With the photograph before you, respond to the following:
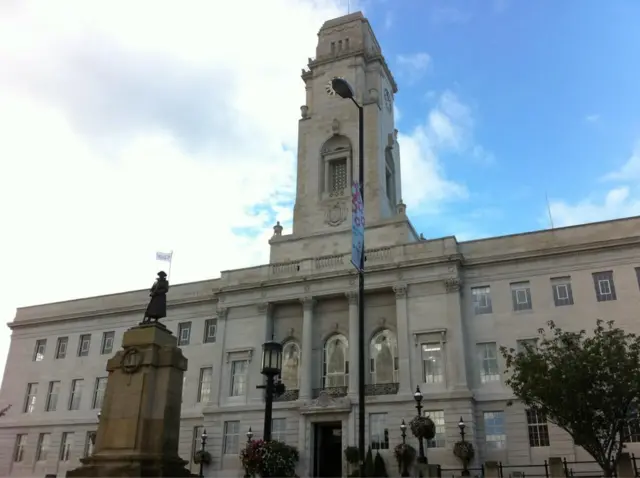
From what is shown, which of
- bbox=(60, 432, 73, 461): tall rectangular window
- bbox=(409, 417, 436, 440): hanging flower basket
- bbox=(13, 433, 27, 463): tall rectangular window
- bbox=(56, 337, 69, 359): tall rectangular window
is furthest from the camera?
bbox=(56, 337, 69, 359): tall rectangular window

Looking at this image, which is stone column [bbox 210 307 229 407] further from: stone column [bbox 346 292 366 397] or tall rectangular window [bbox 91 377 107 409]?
stone column [bbox 346 292 366 397]

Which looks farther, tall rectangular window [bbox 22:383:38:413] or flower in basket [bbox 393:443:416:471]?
tall rectangular window [bbox 22:383:38:413]

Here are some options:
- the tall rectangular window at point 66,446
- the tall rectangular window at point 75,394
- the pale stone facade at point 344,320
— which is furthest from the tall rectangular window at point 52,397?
the tall rectangular window at point 66,446

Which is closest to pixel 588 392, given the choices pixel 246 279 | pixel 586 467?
pixel 586 467

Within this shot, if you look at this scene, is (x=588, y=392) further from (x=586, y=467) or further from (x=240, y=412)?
(x=240, y=412)

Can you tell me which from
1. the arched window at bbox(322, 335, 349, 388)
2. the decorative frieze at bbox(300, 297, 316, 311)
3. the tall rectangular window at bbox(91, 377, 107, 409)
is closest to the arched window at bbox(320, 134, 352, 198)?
the decorative frieze at bbox(300, 297, 316, 311)

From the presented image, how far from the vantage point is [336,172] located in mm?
44594

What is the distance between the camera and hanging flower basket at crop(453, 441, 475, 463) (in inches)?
1167

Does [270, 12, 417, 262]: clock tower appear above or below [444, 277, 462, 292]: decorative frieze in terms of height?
above

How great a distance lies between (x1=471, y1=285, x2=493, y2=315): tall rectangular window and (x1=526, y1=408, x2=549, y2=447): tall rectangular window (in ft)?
20.1

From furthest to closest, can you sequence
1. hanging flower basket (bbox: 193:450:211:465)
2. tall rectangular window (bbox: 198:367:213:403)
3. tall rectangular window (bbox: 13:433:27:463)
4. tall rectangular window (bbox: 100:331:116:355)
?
tall rectangular window (bbox: 100:331:116:355) < tall rectangular window (bbox: 13:433:27:463) < tall rectangular window (bbox: 198:367:213:403) < hanging flower basket (bbox: 193:450:211:465)

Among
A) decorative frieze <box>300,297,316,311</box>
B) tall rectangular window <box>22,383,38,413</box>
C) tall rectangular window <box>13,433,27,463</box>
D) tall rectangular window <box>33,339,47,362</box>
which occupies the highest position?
decorative frieze <box>300,297,316,311</box>

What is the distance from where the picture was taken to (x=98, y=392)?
43188 millimetres

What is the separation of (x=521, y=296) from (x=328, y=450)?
1444 centimetres
